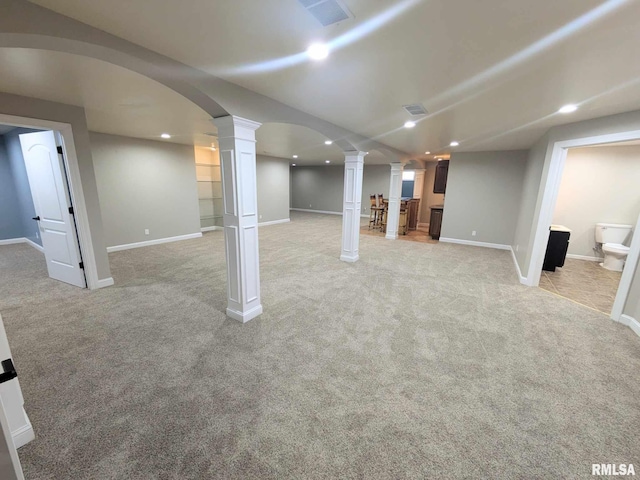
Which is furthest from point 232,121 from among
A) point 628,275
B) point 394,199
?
point 394,199

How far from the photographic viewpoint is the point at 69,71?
2.23 metres

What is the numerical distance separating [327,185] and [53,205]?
9480 mm

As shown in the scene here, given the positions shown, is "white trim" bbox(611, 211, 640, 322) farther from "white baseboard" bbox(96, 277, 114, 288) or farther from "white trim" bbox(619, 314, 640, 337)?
"white baseboard" bbox(96, 277, 114, 288)

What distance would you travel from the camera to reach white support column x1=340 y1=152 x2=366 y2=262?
15.5 ft

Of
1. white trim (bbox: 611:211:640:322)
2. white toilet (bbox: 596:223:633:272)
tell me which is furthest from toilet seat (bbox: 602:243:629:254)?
white trim (bbox: 611:211:640:322)

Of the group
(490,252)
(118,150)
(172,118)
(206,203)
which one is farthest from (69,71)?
(490,252)

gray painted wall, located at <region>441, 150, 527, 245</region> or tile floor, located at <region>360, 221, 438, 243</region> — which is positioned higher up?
gray painted wall, located at <region>441, 150, 527, 245</region>

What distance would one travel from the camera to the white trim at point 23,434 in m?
1.48

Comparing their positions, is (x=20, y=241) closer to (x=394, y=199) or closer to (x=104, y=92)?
(x=104, y=92)

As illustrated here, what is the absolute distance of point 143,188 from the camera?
18.9ft

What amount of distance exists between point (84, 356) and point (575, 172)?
813cm

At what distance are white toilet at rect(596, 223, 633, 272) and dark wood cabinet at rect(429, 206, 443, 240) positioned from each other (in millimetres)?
3010

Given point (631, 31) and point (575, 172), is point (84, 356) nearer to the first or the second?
point (631, 31)

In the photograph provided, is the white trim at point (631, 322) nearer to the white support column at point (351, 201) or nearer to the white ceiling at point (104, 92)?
the white support column at point (351, 201)
